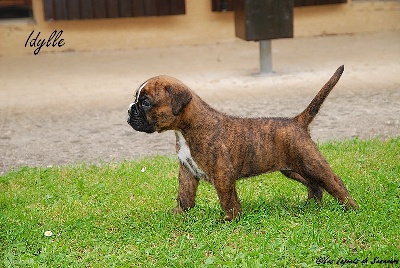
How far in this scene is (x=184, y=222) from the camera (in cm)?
530

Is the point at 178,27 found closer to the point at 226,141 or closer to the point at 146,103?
the point at 226,141

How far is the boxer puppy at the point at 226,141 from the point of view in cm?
493

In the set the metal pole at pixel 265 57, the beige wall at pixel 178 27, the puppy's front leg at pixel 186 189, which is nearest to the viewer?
the puppy's front leg at pixel 186 189

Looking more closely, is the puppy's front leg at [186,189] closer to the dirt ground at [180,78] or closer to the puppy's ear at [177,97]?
the puppy's ear at [177,97]

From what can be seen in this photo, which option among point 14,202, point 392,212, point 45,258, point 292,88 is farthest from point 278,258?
point 292,88

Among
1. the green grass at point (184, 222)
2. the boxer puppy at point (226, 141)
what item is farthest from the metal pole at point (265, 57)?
the boxer puppy at point (226, 141)

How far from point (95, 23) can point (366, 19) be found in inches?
208

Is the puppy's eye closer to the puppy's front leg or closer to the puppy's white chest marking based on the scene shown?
the puppy's white chest marking

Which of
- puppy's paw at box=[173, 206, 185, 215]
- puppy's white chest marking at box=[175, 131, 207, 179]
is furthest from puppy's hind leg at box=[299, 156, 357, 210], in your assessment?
puppy's paw at box=[173, 206, 185, 215]

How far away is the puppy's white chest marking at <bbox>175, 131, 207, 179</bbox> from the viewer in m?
5.14

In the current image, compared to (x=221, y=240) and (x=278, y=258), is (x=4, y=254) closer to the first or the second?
(x=221, y=240)

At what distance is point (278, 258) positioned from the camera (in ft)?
15.1

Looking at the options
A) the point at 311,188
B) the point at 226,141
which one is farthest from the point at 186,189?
the point at 311,188

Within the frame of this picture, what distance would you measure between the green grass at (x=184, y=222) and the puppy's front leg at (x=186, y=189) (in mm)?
104
